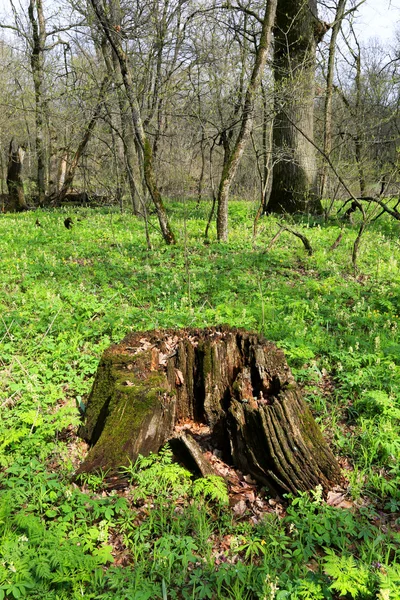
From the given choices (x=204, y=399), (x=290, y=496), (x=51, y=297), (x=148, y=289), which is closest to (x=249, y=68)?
(x=148, y=289)

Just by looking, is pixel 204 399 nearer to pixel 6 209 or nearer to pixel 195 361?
pixel 195 361

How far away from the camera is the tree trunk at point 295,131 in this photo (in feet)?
41.3

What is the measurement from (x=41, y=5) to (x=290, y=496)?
70.7ft

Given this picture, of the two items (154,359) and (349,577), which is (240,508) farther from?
(154,359)

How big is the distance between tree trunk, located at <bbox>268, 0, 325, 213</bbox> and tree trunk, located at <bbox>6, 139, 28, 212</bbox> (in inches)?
396

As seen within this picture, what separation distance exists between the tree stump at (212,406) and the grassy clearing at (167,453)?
0.20 meters

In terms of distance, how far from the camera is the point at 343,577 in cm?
221

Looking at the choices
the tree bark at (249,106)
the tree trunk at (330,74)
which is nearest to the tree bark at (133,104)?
the tree bark at (249,106)

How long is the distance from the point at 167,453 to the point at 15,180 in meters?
16.6

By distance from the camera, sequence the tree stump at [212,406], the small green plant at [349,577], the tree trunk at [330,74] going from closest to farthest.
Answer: the small green plant at [349,577], the tree stump at [212,406], the tree trunk at [330,74]

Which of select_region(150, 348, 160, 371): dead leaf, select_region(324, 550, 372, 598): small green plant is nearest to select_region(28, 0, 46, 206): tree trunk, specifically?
select_region(150, 348, 160, 371): dead leaf

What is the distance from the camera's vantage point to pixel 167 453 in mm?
3230

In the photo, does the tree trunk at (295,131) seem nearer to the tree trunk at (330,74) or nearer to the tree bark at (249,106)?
the tree trunk at (330,74)

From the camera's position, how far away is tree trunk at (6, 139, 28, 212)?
53.6 feet
